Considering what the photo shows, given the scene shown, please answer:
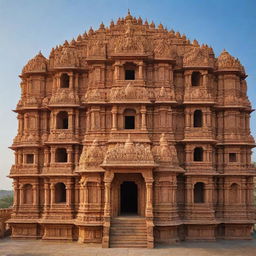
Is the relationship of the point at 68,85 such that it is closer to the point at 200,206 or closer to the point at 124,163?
the point at 124,163

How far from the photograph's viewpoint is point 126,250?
2214cm

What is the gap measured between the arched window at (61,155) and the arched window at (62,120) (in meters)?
1.77

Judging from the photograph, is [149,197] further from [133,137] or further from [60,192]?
[60,192]

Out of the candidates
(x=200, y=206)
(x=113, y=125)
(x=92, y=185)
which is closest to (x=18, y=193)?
(x=92, y=185)

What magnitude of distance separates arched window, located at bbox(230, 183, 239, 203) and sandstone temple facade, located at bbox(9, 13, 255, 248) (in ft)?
0.24

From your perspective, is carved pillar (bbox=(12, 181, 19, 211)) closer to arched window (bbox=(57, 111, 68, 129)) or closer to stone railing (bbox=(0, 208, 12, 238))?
stone railing (bbox=(0, 208, 12, 238))

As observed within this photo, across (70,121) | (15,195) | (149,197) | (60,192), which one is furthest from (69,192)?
(149,197)

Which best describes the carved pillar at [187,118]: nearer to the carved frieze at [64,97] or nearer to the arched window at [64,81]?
the carved frieze at [64,97]

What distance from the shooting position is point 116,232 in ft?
77.7

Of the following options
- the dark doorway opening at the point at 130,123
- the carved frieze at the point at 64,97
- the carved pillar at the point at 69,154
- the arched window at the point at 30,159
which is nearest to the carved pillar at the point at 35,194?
the arched window at the point at 30,159

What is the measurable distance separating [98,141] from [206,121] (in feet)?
26.1

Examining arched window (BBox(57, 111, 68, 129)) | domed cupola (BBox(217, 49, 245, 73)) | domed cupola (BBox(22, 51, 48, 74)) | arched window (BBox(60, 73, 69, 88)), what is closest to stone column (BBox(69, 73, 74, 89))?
arched window (BBox(60, 73, 69, 88))

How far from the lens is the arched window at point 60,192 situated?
91.4 feet

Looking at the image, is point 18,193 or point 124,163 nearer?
point 124,163
